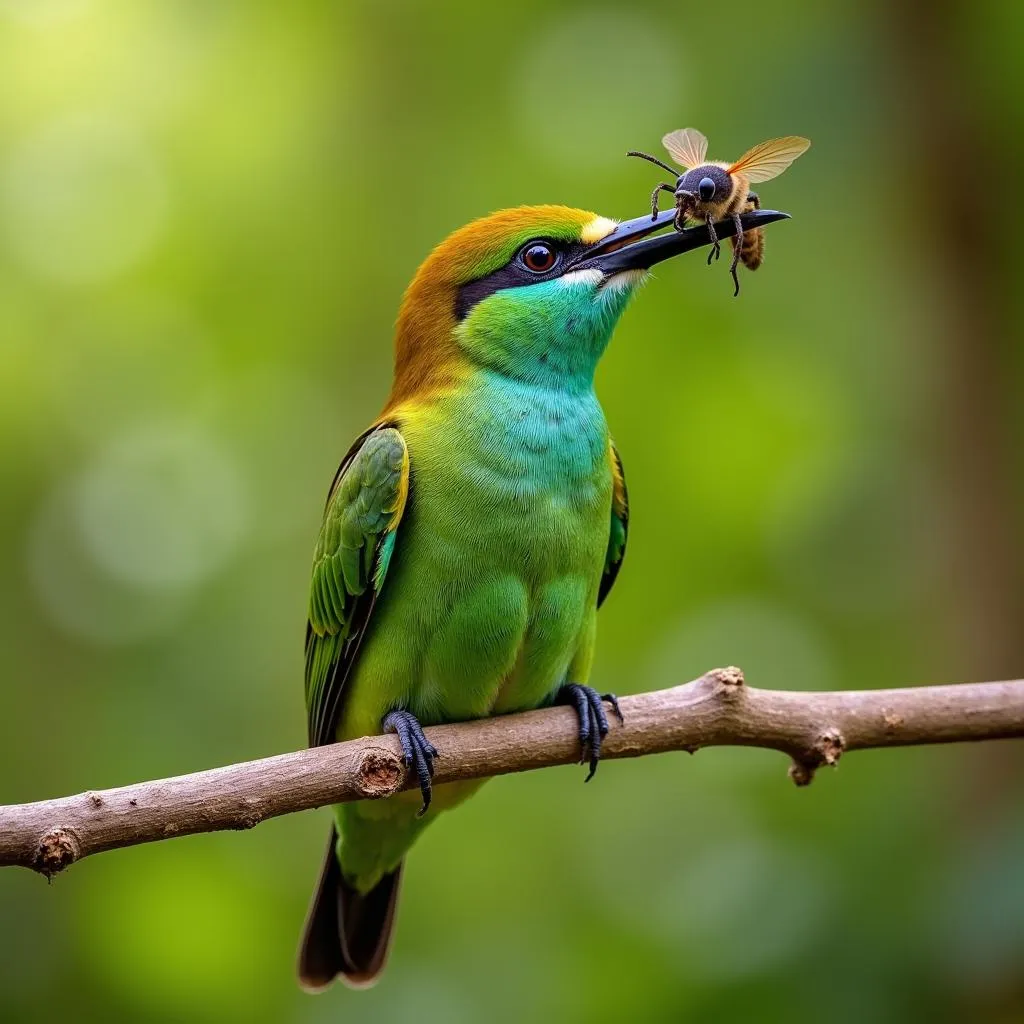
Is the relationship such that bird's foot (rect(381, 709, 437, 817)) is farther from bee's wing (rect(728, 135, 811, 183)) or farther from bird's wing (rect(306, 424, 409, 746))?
bee's wing (rect(728, 135, 811, 183))

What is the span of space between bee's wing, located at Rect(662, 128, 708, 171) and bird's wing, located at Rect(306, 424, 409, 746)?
116 centimetres

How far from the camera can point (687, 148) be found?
420cm

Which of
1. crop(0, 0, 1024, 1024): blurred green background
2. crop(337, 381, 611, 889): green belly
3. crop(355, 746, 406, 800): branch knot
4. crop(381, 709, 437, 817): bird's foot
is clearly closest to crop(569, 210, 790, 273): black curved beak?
crop(337, 381, 611, 889): green belly

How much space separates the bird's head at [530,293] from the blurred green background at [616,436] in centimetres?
128

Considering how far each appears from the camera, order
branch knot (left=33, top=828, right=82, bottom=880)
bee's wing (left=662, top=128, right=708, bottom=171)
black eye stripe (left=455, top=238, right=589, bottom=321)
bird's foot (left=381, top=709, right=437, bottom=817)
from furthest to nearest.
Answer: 1. black eye stripe (left=455, top=238, right=589, bottom=321)
2. bee's wing (left=662, top=128, right=708, bottom=171)
3. bird's foot (left=381, top=709, right=437, bottom=817)
4. branch knot (left=33, top=828, right=82, bottom=880)

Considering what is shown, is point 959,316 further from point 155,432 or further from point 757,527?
point 155,432

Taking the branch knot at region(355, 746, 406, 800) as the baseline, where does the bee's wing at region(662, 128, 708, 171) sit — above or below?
above

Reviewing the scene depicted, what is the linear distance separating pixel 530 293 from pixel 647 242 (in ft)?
1.23

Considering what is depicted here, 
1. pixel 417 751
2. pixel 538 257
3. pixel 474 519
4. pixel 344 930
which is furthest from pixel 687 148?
pixel 344 930

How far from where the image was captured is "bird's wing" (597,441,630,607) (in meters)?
4.41

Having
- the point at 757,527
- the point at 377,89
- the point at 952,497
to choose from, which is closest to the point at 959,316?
the point at 952,497

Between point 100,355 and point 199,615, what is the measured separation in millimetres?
1407

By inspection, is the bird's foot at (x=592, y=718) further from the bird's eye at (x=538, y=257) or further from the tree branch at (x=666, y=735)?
the bird's eye at (x=538, y=257)

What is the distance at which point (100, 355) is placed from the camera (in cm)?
665
